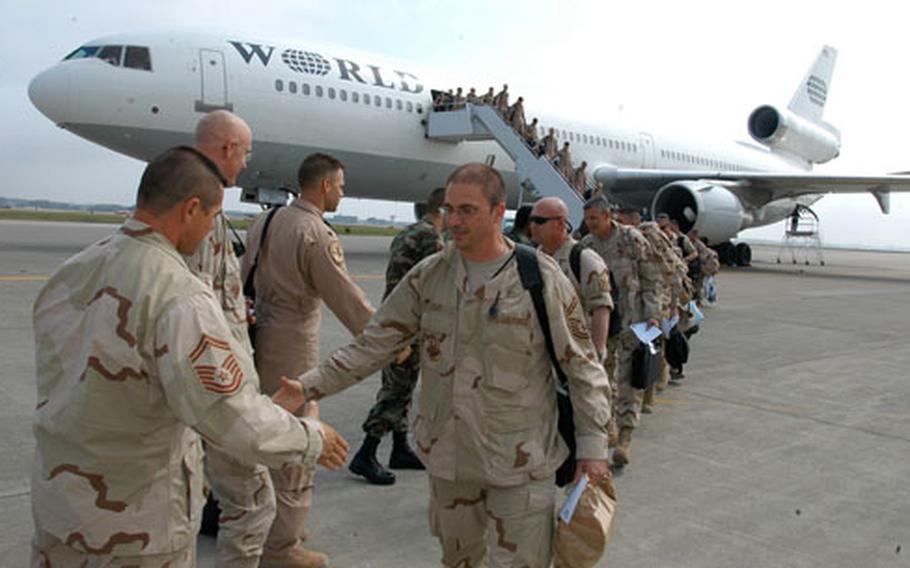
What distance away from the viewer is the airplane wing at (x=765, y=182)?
71.4 feet

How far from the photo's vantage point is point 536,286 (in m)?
2.54

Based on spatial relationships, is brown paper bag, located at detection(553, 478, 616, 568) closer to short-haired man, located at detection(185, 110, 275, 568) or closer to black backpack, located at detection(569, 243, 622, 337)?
short-haired man, located at detection(185, 110, 275, 568)

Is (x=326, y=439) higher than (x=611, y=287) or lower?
lower

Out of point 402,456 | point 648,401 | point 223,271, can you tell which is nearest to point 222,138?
point 223,271

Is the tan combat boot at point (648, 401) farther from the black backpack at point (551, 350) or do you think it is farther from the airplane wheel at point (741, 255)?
the airplane wheel at point (741, 255)

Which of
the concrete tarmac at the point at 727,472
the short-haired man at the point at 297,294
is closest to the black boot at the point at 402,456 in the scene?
the concrete tarmac at the point at 727,472

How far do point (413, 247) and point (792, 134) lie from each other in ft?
108

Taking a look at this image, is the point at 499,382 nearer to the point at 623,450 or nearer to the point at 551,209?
the point at 551,209

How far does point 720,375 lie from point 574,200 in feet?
33.6

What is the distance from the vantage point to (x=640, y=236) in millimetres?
5504

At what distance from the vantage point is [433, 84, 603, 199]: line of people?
58.6 feet

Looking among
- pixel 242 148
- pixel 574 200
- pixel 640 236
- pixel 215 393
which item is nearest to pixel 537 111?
pixel 574 200

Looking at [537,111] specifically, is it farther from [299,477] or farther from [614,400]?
[299,477]

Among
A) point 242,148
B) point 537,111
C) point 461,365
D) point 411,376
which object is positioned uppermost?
point 537,111
